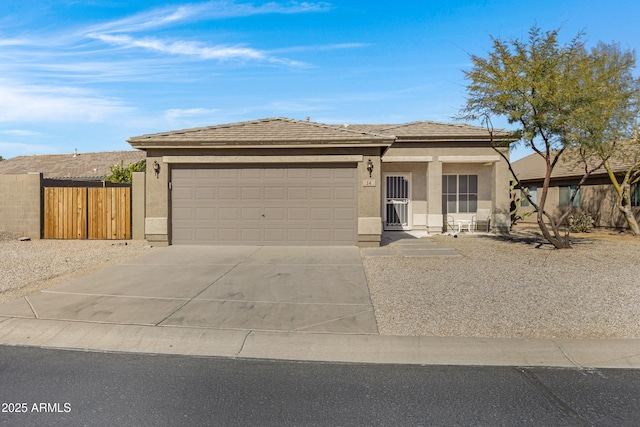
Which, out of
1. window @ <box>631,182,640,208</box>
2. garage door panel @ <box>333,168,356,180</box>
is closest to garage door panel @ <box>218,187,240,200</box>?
garage door panel @ <box>333,168,356,180</box>

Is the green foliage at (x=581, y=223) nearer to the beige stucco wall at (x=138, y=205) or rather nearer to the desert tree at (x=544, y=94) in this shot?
the desert tree at (x=544, y=94)

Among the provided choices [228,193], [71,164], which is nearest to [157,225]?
[228,193]

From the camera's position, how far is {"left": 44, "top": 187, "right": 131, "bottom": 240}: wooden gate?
51.1 ft

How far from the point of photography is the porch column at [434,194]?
18078 mm

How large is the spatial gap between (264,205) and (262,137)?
2.08 m

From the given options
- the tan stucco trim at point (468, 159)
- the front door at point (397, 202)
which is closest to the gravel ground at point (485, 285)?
the front door at point (397, 202)

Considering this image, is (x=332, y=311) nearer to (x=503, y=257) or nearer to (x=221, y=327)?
(x=221, y=327)

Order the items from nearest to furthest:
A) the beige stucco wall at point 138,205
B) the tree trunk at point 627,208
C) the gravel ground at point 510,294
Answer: the gravel ground at point 510,294, the beige stucco wall at point 138,205, the tree trunk at point 627,208

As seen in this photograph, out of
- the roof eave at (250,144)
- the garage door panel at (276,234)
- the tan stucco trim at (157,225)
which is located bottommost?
the garage door panel at (276,234)

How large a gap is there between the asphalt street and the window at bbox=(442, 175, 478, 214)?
14.5 meters

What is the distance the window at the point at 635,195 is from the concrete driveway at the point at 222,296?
635 inches

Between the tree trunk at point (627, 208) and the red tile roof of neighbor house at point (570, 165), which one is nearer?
the red tile roof of neighbor house at point (570, 165)

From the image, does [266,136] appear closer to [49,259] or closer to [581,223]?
[49,259]

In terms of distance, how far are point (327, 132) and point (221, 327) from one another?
348 inches
